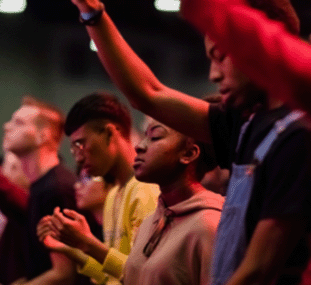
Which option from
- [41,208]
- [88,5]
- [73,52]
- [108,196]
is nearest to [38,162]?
[41,208]

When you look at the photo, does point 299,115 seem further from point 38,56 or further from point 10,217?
point 38,56

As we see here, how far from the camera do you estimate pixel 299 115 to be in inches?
55.9

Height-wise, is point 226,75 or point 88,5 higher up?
point 88,5

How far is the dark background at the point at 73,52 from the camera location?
7473 millimetres

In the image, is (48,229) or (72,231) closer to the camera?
(72,231)

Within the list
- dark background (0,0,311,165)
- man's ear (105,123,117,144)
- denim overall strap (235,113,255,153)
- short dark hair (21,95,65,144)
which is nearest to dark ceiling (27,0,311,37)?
dark background (0,0,311,165)

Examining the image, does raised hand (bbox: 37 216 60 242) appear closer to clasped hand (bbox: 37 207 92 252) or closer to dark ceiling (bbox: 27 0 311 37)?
clasped hand (bbox: 37 207 92 252)

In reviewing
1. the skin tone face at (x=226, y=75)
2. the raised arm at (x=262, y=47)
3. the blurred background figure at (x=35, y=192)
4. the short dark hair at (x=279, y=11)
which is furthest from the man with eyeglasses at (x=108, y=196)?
the raised arm at (x=262, y=47)

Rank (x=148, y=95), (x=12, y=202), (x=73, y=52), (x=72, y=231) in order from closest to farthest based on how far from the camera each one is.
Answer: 1. (x=148, y=95)
2. (x=72, y=231)
3. (x=12, y=202)
4. (x=73, y=52)

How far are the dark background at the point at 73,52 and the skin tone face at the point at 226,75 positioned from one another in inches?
221

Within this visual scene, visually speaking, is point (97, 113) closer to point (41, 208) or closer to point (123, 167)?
point (123, 167)

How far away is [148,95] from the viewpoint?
1.71 m

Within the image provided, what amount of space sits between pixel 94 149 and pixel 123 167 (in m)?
0.18

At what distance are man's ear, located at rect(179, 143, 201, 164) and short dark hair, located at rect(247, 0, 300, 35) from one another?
0.95m
